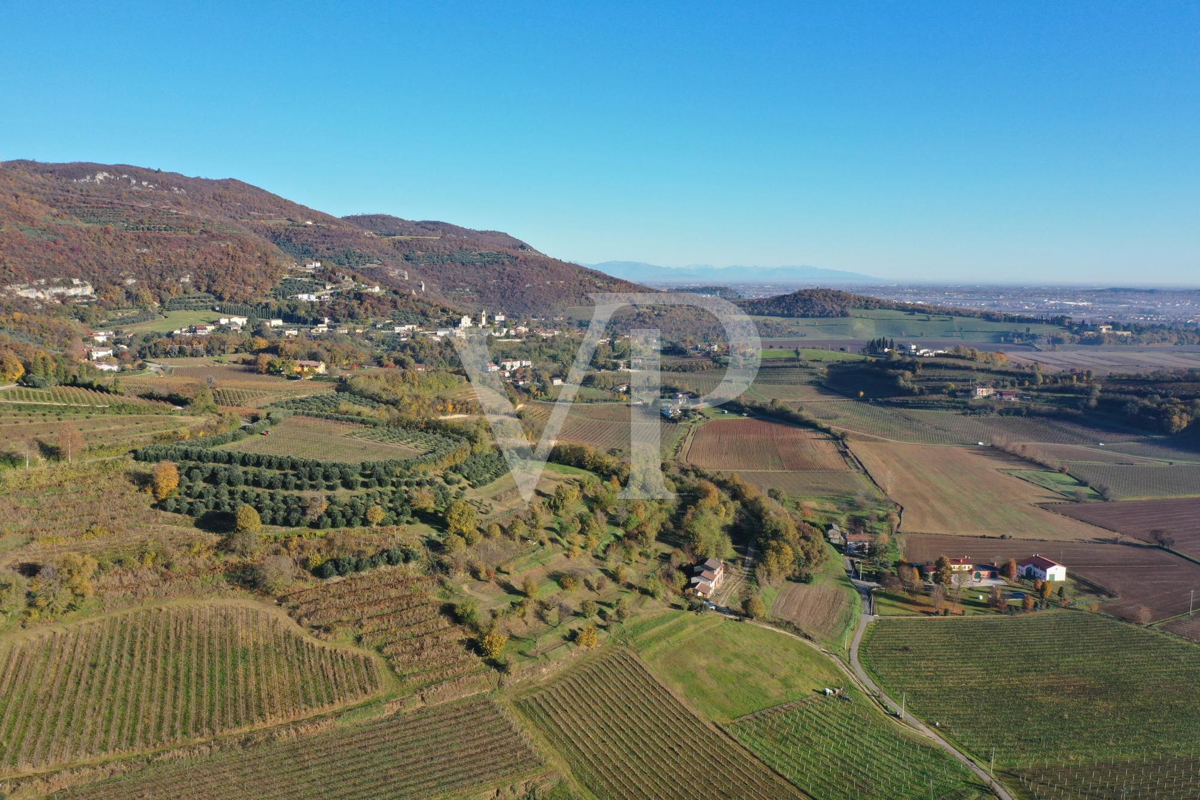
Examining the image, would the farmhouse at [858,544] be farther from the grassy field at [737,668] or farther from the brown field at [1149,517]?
the brown field at [1149,517]

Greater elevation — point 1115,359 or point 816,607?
point 1115,359

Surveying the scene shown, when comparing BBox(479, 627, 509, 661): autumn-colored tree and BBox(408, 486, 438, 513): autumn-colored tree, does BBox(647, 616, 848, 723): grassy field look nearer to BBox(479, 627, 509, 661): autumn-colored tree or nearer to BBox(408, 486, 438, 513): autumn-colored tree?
BBox(479, 627, 509, 661): autumn-colored tree

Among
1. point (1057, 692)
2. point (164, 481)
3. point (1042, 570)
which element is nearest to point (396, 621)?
point (164, 481)

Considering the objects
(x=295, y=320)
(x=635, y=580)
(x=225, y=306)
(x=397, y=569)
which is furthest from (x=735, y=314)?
(x=397, y=569)

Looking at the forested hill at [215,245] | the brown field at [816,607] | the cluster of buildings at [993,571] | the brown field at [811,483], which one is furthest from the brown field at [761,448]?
the forested hill at [215,245]

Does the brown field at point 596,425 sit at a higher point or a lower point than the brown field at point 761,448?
higher

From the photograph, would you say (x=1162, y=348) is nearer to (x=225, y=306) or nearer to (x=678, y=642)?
(x=678, y=642)

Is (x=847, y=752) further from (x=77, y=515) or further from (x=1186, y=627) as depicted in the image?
(x=77, y=515)
